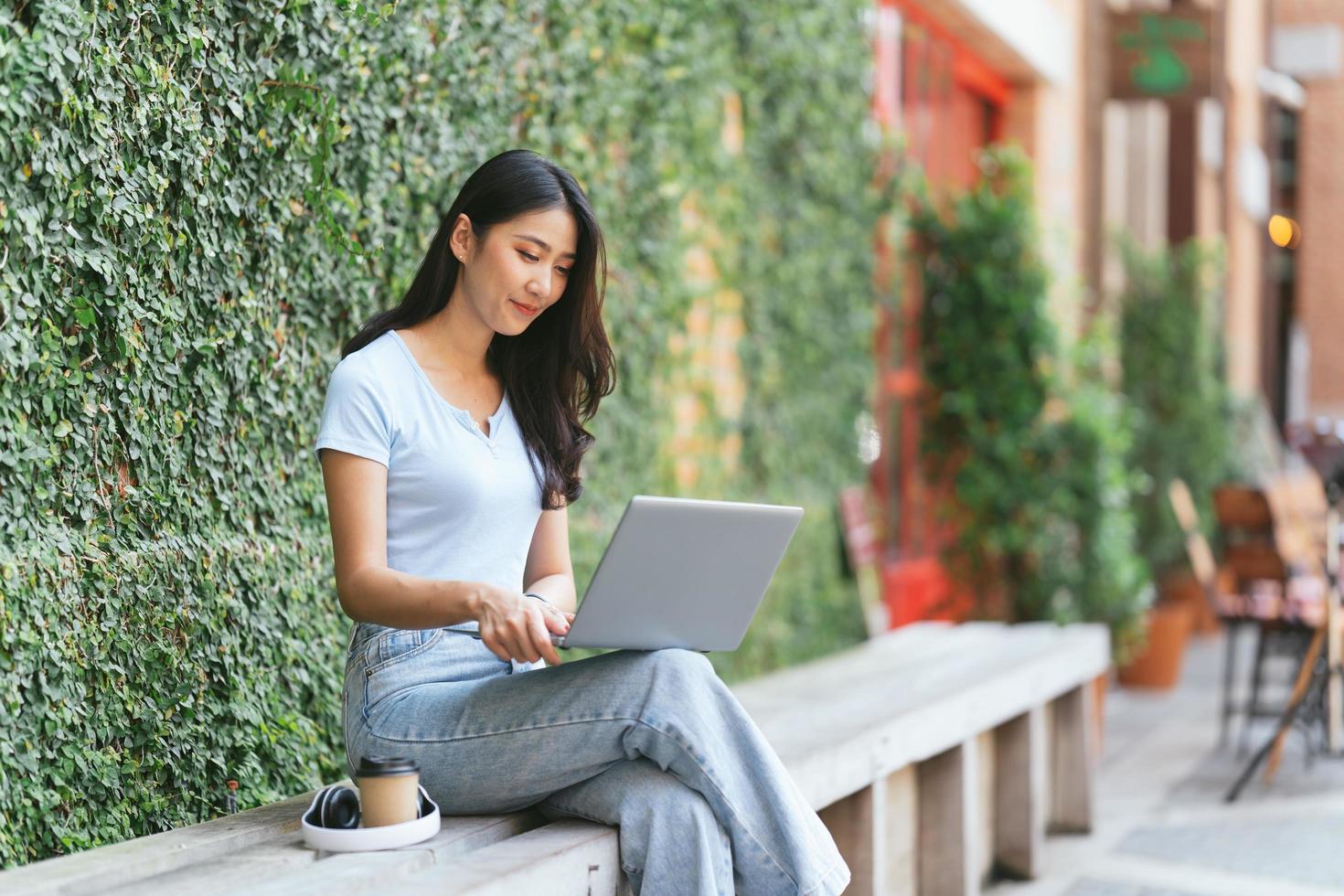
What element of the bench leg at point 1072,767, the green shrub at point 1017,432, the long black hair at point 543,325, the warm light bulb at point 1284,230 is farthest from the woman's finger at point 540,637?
the warm light bulb at point 1284,230

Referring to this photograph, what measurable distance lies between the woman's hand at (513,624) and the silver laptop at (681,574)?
70 mm

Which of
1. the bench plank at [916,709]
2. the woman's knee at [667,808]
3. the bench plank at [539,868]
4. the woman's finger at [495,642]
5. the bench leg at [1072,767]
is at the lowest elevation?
the bench leg at [1072,767]

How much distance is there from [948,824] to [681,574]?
186 centimetres

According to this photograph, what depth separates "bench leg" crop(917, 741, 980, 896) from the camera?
148 inches

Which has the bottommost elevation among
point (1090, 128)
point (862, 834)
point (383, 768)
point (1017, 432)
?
point (862, 834)

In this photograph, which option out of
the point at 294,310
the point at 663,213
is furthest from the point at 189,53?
the point at 663,213

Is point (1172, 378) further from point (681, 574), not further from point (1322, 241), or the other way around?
point (1322, 241)

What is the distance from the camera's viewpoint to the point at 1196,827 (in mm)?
4672

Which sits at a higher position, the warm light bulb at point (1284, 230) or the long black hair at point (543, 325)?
the warm light bulb at point (1284, 230)

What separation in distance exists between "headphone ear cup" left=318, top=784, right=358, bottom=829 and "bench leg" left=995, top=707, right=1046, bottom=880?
8.36ft

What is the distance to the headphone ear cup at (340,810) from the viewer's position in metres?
2.16

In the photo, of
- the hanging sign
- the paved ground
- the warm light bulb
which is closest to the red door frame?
the paved ground

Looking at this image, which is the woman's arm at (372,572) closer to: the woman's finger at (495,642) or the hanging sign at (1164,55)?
the woman's finger at (495,642)

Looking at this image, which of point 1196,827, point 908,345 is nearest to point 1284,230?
point 908,345
